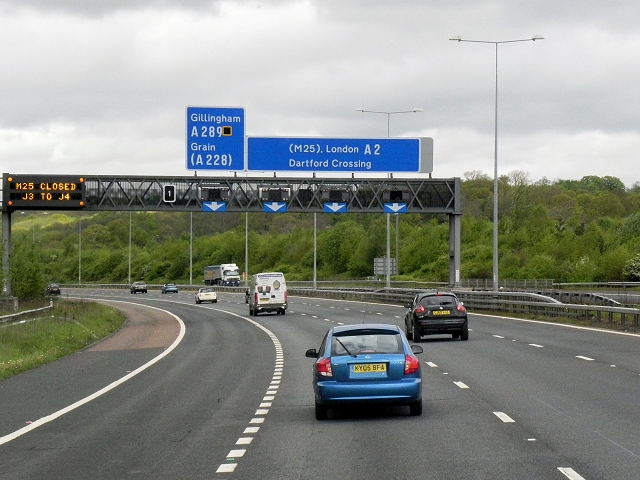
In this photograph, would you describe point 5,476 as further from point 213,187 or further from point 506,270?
point 506,270

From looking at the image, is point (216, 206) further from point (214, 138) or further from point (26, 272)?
point (26, 272)

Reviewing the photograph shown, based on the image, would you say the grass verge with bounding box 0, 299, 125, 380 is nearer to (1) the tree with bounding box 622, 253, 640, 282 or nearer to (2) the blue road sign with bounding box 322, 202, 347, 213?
(2) the blue road sign with bounding box 322, 202, 347, 213

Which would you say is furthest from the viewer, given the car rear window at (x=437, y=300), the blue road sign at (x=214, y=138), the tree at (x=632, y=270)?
the tree at (x=632, y=270)

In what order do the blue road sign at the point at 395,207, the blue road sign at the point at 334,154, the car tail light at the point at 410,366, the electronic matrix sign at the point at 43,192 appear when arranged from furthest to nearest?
the blue road sign at the point at 395,207 < the electronic matrix sign at the point at 43,192 < the blue road sign at the point at 334,154 < the car tail light at the point at 410,366

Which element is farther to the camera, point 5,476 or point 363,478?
point 5,476

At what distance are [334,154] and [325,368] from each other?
36520 millimetres

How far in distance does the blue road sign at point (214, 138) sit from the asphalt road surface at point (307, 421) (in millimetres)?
19340

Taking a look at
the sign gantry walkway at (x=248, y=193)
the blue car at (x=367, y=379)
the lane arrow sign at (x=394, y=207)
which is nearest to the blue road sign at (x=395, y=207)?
the lane arrow sign at (x=394, y=207)

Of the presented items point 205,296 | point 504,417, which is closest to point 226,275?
point 205,296

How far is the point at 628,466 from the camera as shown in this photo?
10.8m

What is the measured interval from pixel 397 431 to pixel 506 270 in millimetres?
97066

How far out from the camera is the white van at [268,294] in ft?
202

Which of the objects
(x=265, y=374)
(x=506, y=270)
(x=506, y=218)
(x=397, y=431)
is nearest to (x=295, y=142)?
(x=265, y=374)

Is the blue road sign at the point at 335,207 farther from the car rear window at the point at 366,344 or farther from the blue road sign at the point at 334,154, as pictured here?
the car rear window at the point at 366,344
